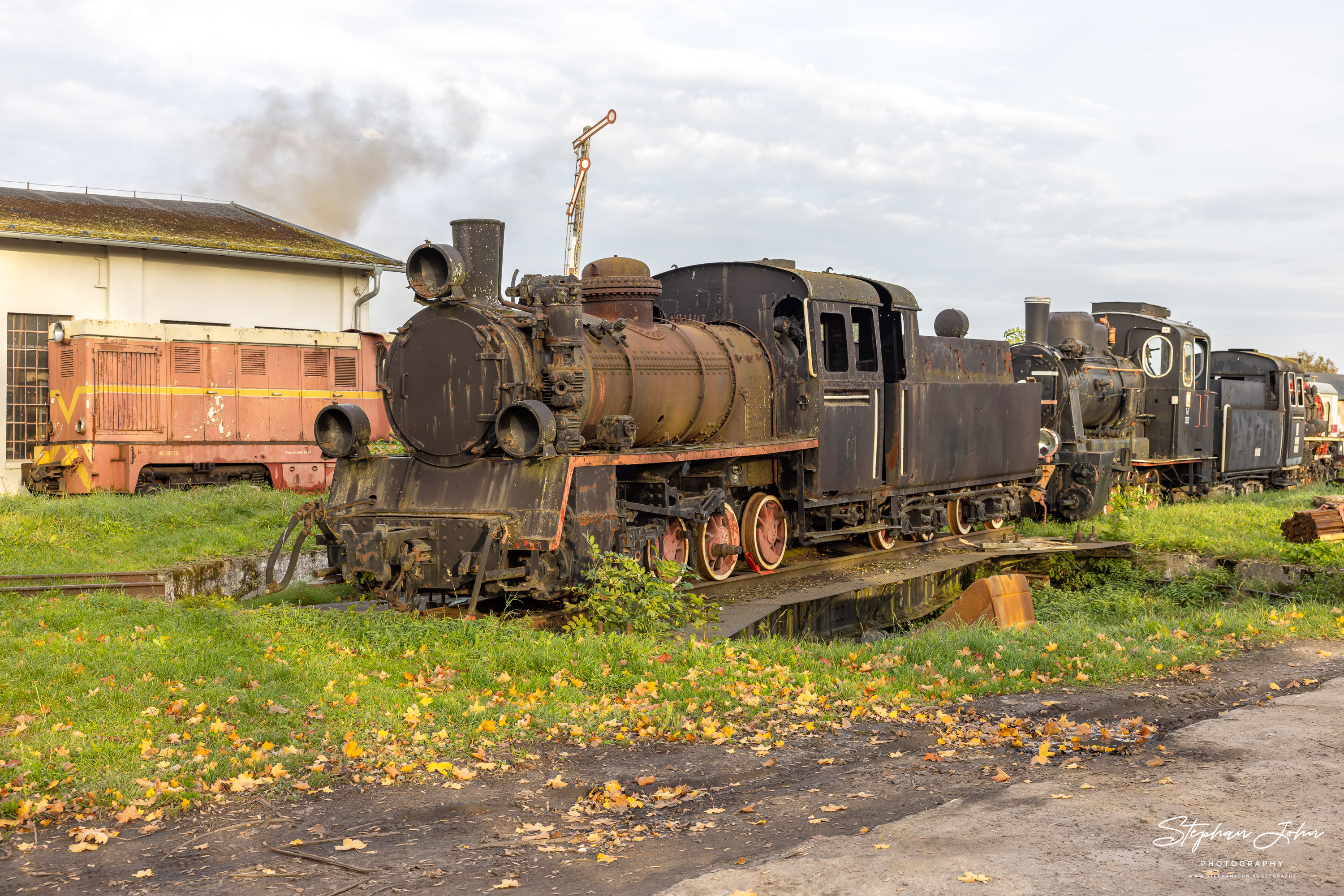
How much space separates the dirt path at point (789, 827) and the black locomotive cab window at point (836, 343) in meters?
6.45

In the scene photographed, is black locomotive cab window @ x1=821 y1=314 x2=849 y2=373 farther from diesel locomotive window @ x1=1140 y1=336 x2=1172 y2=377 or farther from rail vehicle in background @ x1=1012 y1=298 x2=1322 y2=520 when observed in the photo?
diesel locomotive window @ x1=1140 y1=336 x2=1172 y2=377

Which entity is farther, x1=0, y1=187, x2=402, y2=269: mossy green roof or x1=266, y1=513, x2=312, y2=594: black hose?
x1=0, y1=187, x2=402, y2=269: mossy green roof

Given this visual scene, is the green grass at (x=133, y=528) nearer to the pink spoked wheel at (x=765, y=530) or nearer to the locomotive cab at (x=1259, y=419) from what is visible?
the pink spoked wheel at (x=765, y=530)

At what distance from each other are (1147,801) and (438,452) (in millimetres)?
6099

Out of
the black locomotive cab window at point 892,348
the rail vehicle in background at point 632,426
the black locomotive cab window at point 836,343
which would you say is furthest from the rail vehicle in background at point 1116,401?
the black locomotive cab window at point 836,343

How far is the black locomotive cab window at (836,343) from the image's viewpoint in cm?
1188

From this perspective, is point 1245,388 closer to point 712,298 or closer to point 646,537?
point 712,298

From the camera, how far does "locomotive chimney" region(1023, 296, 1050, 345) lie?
18469 millimetres

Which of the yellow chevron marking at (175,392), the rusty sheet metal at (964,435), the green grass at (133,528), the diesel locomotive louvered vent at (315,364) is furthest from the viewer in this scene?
the diesel locomotive louvered vent at (315,364)

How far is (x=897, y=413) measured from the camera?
12.6 meters

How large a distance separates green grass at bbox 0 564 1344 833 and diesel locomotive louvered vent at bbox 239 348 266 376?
8926 millimetres

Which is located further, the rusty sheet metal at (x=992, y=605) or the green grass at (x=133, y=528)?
the green grass at (x=133, y=528)
